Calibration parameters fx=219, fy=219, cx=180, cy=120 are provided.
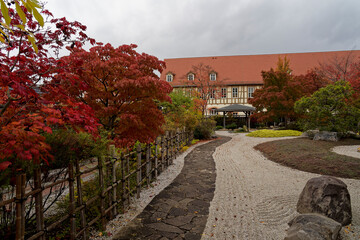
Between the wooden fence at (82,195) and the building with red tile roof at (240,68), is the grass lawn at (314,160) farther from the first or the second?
the building with red tile roof at (240,68)

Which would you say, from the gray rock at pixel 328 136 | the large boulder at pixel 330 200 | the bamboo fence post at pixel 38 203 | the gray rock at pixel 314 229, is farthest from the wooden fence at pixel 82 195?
the gray rock at pixel 328 136

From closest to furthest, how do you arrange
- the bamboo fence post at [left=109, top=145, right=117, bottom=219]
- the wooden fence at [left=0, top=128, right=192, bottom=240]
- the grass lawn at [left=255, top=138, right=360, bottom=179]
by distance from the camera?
the wooden fence at [left=0, top=128, right=192, bottom=240] → the bamboo fence post at [left=109, top=145, right=117, bottom=219] → the grass lawn at [left=255, top=138, right=360, bottom=179]

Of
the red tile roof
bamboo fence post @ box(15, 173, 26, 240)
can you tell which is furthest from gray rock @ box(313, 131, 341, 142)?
the red tile roof

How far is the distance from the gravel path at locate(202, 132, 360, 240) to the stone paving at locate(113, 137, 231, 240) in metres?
0.19

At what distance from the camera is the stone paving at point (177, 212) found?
129 inches

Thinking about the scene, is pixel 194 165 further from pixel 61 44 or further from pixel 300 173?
pixel 61 44

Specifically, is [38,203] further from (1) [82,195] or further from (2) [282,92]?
(2) [282,92]

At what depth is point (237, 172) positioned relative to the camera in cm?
→ 692

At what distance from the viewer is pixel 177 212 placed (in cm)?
402

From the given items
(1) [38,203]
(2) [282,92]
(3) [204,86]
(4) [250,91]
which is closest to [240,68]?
(4) [250,91]

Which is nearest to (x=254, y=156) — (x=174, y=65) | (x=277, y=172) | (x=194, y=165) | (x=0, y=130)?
(x=277, y=172)

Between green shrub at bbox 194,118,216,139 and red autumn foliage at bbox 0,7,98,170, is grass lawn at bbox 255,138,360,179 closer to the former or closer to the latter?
green shrub at bbox 194,118,216,139

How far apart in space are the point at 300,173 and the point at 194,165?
11.0ft

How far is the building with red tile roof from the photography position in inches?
1192
